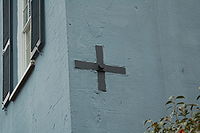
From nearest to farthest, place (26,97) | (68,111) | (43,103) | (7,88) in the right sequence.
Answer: (68,111), (43,103), (26,97), (7,88)

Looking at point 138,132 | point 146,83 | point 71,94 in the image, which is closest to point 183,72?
point 146,83

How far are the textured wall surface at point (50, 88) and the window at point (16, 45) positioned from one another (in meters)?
0.34

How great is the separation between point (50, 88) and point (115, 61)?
908 millimetres

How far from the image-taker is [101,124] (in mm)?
7180

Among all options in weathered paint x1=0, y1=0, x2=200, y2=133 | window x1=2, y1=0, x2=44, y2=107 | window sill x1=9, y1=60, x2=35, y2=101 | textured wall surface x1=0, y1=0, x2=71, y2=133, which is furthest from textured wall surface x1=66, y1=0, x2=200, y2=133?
window x1=2, y1=0, x2=44, y2=107

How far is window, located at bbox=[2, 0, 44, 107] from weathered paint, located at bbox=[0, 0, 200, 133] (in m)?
0.97

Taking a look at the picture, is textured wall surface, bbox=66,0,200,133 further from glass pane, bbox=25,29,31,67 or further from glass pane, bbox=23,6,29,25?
glass pane, bbox=23,6,29,25

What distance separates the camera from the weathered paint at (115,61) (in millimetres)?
7254

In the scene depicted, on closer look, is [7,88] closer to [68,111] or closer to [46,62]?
[46,62]

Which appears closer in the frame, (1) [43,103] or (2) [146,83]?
(2) [146,83]

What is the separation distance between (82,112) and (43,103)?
3.56 feet

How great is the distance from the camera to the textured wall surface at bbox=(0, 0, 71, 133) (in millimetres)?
7375

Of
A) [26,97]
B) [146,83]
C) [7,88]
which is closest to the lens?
[146,83]

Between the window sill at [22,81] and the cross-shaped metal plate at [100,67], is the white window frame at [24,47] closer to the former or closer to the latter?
the window sill at [22,81]
